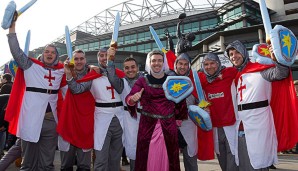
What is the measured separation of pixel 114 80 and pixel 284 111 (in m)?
2.08

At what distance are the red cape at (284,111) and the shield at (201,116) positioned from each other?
2.42 feet

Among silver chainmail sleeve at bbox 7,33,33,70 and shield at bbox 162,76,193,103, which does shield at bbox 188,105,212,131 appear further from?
silver chainmail sleeve at bbox 7,33,33,70

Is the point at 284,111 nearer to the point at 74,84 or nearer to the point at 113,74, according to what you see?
the point at 113,74

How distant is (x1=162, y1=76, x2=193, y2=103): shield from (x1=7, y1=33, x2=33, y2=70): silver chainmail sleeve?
6.12 feet

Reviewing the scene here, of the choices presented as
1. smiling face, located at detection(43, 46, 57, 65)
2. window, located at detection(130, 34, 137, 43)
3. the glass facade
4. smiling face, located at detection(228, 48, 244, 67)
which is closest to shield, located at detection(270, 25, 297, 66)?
smiling face, located at detection(228, 48, 244, 67)

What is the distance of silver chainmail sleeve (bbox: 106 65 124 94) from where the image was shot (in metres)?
3.32

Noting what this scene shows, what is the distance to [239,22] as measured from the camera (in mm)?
29516

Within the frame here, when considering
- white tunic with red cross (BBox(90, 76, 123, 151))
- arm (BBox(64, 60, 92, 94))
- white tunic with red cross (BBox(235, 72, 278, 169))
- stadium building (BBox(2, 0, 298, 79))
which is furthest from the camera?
stadium building (BBox(2, 0, 298, 79))

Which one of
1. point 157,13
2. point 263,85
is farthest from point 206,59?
point 157,13

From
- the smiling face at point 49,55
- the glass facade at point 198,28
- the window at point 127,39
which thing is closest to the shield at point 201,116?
the smiling face at point 49,55

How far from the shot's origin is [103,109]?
3.47 metres

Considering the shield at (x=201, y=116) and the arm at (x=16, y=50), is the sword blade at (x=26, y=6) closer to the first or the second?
the arm at (x=16, y=50)

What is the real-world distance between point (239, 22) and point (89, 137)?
29280mm

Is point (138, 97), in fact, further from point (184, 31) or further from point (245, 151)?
point (184, 31)
